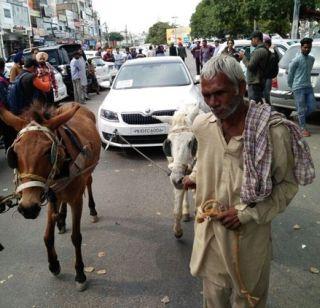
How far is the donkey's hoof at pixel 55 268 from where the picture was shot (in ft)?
12.7

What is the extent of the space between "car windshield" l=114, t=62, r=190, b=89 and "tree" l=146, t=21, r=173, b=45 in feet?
291

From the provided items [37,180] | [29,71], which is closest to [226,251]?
[37,180]

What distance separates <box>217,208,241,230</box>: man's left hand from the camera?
2082mm

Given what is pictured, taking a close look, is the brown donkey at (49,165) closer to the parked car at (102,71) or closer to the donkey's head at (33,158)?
the donkey's head at (33,158)

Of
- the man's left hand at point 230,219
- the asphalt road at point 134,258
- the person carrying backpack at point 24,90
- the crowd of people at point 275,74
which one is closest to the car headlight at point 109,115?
the person carrying backpack at point 24,90

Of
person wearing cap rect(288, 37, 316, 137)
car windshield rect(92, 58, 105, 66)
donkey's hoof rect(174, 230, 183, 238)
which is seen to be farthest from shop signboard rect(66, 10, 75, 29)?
donkey's hoof rect(174, 230, 183, 238)

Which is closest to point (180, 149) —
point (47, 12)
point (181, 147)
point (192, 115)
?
point (181, 147)

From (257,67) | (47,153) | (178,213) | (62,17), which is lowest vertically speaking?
(178,213)

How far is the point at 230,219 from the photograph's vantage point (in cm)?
209

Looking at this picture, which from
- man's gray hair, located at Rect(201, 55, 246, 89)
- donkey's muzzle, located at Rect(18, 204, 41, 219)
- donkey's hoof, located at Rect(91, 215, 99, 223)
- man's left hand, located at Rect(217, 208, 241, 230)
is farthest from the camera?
donkey's hoof, located at Rect(91, 215, 99, 223)

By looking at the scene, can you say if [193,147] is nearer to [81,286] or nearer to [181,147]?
[181,147]

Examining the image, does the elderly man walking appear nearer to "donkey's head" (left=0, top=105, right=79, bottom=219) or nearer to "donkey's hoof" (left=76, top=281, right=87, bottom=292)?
"donkey's head" (left=0, top=105, right=79, bottom=219)

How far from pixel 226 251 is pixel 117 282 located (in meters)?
1.89

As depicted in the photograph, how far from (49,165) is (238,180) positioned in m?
1.51
